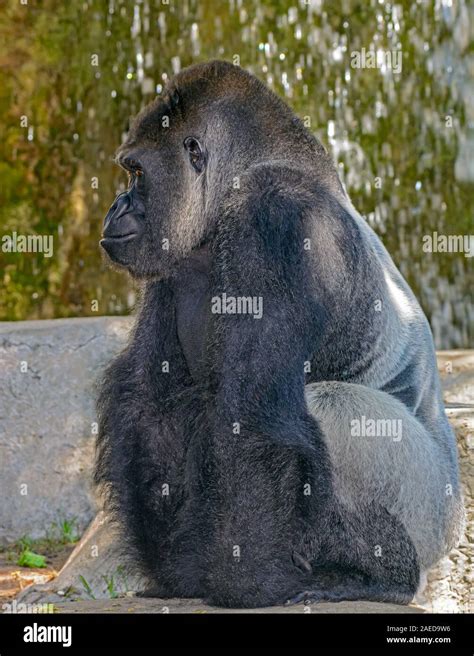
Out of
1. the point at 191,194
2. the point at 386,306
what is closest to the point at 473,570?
the point at 386,306

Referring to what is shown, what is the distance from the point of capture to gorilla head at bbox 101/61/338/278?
4137 mm

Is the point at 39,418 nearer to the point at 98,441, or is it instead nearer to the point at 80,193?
the point at 98,441

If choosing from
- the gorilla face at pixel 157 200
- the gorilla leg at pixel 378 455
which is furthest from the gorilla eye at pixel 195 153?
the gorilla leg at pixel 378 455

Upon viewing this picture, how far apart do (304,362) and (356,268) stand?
0.43 metres

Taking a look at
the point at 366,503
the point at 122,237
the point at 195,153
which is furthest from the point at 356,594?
the point at 195,153

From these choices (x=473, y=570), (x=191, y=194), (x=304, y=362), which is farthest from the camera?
(x=473, y=570)

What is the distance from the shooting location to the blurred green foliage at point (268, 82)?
34.9 ft

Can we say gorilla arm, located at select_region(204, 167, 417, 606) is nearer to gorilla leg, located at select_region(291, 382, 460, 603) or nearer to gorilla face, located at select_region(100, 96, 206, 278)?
gorilla leg, located at select_region(291, 382, 460, 603)

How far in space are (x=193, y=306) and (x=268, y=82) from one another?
6.73 m

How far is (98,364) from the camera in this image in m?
7.13

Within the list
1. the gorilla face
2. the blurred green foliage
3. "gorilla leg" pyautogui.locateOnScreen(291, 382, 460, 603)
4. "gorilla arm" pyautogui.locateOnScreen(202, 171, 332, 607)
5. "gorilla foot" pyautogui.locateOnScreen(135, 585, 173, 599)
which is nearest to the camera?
"gorilla arm" pyautogui.locateOnScreen(202, 171, 332, 607)

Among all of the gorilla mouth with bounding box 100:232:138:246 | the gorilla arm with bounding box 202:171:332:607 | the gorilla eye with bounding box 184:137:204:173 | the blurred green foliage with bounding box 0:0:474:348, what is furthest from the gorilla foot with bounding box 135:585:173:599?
the blurred green foliage with bounding box 0:0:474:348

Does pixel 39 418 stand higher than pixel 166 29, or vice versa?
pixel 166 29

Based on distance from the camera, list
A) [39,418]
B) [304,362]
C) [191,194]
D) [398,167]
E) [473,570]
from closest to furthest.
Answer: [304,362]
[191,194]
[473,570]
[39,418]
[398,167]
